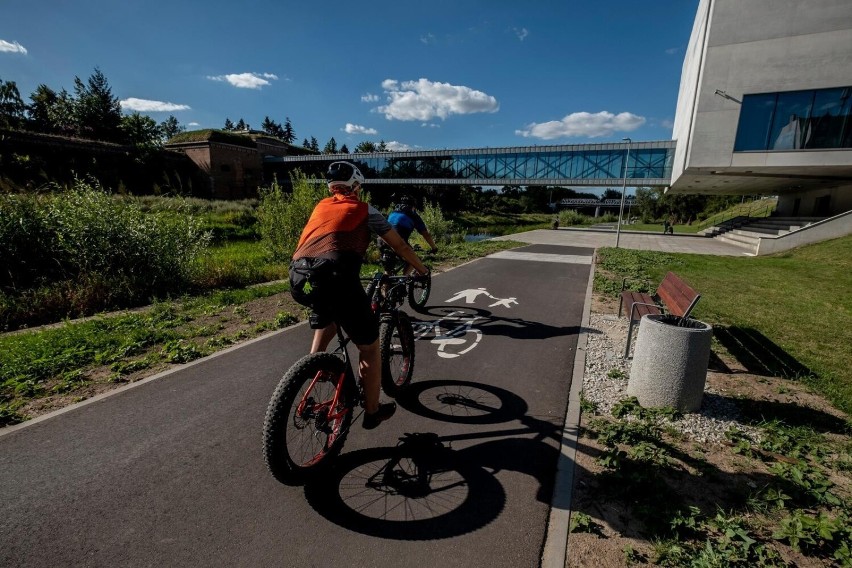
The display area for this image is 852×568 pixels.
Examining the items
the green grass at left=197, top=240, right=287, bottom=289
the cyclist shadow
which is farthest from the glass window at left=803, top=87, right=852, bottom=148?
the green grass at left=197, top=240, right=287, bottom=289

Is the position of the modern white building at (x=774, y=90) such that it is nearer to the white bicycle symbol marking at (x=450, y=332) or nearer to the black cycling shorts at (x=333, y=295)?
the white bicycle symbol marking at (x=450, y=332)

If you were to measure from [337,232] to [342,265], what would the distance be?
0.25 meters

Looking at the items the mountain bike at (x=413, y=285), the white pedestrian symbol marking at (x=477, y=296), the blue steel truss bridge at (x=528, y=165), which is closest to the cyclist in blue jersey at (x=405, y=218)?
the mountain bike at (x=413, y=285)

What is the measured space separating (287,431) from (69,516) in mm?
1497

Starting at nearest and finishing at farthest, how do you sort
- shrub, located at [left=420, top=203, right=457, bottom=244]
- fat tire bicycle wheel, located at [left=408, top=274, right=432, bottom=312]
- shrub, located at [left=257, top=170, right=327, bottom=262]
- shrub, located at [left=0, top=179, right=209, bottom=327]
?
shrub, located at [left=0, top=179, right=209, bottom=327] < fat tire bicycle wheel, located at [left=408, top=274, right=432, bottom=312] < shrub, located at [left=257, top=170, right=327, bottom=262] < shrub, located at [left=420, top=203, right=457, bottom=244]

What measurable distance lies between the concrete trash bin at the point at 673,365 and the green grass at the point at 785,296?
68.9 inches

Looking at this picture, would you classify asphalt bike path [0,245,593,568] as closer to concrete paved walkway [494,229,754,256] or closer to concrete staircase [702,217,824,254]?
concrete paved walkway [494,229,754,256]

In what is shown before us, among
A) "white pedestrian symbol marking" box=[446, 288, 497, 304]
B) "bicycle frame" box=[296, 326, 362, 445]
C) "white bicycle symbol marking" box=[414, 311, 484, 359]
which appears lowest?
"white bicycle symbol marking" box=[414, 311, 484, 359]

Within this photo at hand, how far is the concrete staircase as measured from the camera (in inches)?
872

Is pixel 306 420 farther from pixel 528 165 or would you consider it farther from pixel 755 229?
pixel 528 165

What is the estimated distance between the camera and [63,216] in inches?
300

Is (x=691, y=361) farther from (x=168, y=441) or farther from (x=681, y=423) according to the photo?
(x=168, y=441)

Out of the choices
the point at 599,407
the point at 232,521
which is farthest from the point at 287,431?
the point at 599,407

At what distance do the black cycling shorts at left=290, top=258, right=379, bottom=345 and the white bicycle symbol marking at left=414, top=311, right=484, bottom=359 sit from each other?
2678 mm
